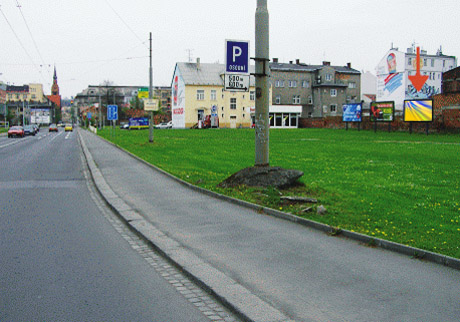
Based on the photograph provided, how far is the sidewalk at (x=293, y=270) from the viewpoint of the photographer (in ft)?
14.9

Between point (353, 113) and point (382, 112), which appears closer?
point (382, 112)

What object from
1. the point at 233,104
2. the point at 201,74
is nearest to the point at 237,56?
the point at 233,104

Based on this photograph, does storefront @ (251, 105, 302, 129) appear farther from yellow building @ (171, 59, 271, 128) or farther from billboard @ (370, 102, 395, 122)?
billboard @ (370, 102, 395, 122)

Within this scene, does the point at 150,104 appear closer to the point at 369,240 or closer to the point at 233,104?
the point at 369,240

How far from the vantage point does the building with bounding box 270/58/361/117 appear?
87.4 metres

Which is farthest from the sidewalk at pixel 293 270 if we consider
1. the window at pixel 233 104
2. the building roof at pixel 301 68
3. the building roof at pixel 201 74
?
the building roof at pixel 301 68

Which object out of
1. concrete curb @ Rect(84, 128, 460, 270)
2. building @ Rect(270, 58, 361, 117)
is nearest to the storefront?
building @ Rect(270, 58, 361, 117)

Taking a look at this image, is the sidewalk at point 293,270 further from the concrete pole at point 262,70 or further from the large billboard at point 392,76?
the large billboard at point 392,76

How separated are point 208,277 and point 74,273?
1.66 m

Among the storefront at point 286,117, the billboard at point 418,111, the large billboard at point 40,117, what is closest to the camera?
the billboard at point 418,111

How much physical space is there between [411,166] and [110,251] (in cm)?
1286

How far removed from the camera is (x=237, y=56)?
11.4m

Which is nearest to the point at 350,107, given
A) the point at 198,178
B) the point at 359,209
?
the point at 198,178

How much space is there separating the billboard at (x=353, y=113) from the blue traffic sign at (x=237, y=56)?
46.0 meters
